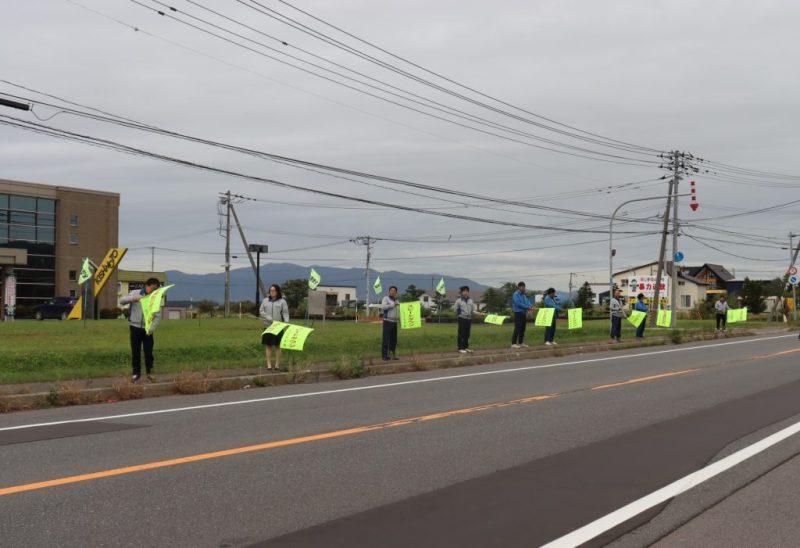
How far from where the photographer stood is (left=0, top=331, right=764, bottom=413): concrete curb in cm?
1210

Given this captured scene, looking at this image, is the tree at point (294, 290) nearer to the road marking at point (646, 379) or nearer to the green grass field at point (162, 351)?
the green grass field at point (162, 351)

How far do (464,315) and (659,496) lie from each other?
15.1 meters

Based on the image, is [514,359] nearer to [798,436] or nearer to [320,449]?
[798,436]

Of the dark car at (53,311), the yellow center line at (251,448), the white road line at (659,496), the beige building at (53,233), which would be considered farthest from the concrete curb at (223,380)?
the beige building at (53,233)

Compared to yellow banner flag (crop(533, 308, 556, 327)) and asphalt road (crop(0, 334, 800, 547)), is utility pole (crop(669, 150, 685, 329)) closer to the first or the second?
yellow banner flag (crop(533, 308, 556, 327))

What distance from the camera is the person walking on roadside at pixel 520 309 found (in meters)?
22.5

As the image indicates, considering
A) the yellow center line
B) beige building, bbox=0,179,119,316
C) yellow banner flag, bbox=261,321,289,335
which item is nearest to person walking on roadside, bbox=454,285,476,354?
yellow banner flag, bbox=261,321,289,335

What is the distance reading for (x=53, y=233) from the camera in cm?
6112

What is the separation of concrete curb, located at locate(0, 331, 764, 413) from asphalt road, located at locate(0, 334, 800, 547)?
59 cm

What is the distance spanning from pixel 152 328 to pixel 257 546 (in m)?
9.85

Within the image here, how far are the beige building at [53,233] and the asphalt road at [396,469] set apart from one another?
4918 centimetres

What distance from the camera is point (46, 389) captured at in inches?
514

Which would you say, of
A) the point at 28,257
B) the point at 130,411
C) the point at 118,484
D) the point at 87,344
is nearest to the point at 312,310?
the point at 87,344

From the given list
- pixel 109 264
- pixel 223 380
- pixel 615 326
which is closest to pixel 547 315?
pixel 615 326
